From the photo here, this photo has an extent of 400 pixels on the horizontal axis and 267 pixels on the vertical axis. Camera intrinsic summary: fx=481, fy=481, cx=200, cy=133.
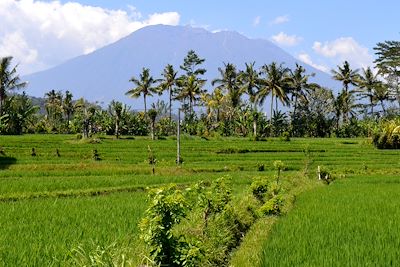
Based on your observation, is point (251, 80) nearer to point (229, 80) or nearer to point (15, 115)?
point (229, 80)

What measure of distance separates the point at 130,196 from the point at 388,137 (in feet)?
88.1

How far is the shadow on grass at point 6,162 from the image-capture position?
69.6ft

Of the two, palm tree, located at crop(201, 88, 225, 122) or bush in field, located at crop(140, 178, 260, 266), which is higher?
palm tree, located at crop(201, 88, 225, 122)

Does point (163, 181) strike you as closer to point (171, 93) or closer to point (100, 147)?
point (100, 147)

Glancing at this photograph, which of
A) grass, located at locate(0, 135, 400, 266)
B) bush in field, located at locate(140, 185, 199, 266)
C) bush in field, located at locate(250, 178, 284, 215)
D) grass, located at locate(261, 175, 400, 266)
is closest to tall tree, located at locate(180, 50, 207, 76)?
grass, located at locate(0, 135, 400, 266)

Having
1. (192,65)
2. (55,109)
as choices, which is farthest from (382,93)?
(55,109)

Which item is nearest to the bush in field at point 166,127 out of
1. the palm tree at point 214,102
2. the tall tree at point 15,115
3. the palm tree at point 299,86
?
the palm tree at point 214,102

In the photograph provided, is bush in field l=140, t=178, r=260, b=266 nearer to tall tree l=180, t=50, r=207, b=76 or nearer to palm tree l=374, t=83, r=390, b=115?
palm tree l=374, t=83, r=390, b=115

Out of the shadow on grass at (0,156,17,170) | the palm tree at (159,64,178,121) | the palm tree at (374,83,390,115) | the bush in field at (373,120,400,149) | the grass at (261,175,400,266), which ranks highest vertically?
the palm tree at (159,64,178,121)

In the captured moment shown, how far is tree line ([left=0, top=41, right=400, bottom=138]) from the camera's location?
1827 inches

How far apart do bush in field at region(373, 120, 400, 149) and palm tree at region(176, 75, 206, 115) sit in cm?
2000

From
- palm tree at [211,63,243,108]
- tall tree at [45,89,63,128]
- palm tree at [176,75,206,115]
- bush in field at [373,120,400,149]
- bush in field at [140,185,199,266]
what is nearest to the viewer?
bush in field at [140,185,199,266]

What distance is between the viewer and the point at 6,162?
73.2ft

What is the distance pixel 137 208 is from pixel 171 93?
135 feet
